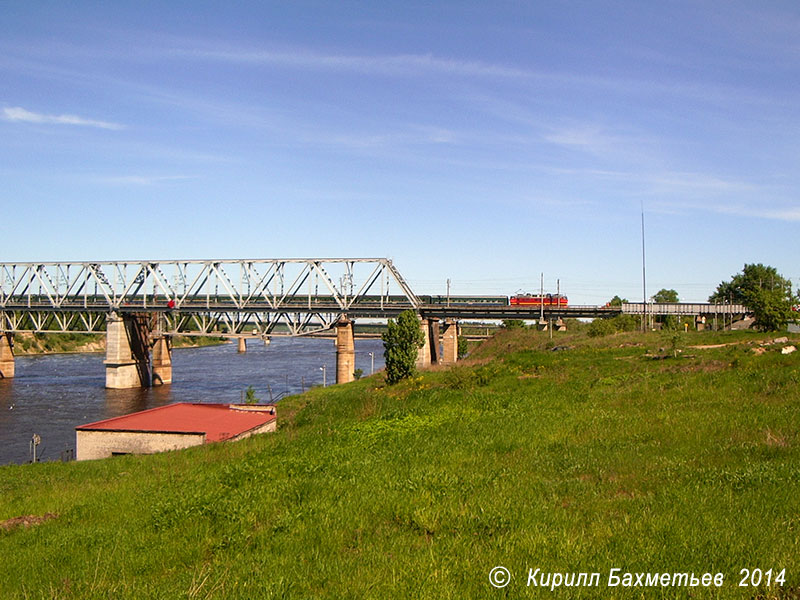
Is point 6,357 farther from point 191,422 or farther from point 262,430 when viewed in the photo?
point 262,430

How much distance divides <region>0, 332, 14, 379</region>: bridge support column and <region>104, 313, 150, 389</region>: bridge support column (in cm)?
1840

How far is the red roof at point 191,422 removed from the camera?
30062 millimetres

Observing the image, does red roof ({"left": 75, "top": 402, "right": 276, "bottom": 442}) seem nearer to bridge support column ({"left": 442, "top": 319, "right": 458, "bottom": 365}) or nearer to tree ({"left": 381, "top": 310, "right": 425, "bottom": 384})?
tree ({"left": 381, "top": 310, "right": 425, "bottom": 384})

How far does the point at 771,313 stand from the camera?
159 feet

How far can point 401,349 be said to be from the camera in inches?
1866

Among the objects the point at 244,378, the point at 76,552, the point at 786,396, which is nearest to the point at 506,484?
the point at 76,552

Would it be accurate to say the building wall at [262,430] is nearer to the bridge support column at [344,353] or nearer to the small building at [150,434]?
the small building at [150,434]

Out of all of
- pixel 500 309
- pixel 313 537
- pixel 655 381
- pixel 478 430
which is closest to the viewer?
pixel 313 537

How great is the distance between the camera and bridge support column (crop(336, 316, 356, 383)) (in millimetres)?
76625

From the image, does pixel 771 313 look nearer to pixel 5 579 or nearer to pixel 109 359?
pixel 5 579

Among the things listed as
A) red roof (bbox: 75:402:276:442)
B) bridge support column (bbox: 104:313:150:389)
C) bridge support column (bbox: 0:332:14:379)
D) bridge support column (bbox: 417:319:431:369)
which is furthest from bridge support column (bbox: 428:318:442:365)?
bridge support column (bbox: 0:332:14:379)

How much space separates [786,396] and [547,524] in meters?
12.0

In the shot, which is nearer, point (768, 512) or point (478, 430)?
point (768, 512)

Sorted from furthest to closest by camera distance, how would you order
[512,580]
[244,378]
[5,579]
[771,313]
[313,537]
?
[244,378], [771,313], [5,579], [313,537], [512,580]
